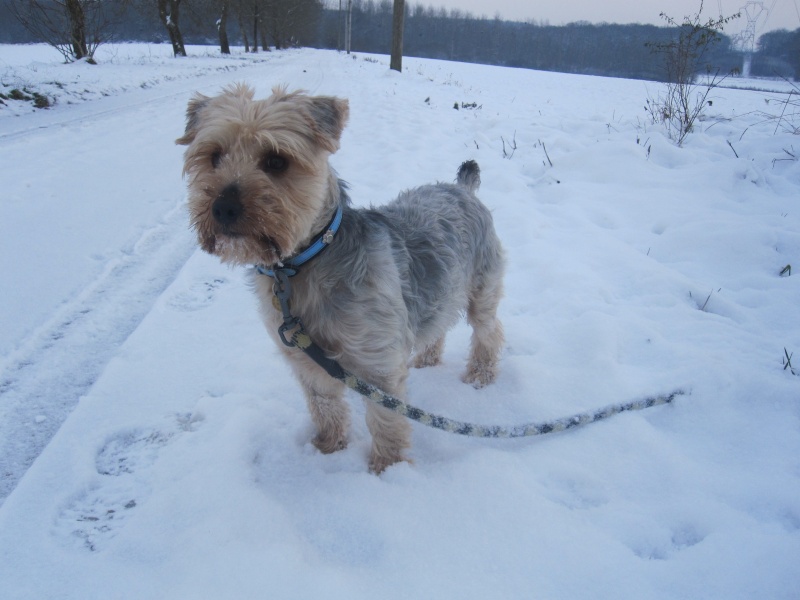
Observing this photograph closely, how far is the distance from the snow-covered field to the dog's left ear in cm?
187

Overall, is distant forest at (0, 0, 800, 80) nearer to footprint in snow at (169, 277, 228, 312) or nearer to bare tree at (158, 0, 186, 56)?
bare tree at (158, 0, 186, 56)

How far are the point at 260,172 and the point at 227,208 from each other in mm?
319

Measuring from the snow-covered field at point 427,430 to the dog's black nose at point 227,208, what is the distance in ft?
4.80

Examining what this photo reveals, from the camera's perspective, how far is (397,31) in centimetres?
2630

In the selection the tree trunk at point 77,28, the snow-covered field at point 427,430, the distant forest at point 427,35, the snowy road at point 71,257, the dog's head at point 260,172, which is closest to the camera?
the snow-covered field at point 427,430

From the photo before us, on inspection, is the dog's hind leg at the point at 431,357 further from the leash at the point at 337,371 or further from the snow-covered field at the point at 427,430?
the leash at the point at 337,371

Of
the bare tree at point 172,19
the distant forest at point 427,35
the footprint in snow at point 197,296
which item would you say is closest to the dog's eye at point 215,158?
the footprint in snow at point 197,296

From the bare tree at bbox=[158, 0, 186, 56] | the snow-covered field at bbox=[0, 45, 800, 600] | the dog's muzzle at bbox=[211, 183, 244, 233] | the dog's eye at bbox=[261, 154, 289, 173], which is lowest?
the snow-covered field at bbox=[0, 45, 800, 600]

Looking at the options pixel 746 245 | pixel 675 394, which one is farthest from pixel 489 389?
pixel 746 245

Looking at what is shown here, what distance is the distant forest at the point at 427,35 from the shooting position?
59625mm

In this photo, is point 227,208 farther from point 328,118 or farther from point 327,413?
point 327,413

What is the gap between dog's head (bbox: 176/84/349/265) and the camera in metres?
2.30

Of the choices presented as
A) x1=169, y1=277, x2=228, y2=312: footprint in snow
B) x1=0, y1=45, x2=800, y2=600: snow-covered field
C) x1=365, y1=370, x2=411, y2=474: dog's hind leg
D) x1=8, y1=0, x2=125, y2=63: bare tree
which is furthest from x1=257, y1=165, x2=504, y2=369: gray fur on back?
x1=8, y1=0, x2=125, y2=63: bare tree

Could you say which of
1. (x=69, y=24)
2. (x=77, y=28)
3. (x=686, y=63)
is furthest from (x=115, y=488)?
(x=69, y=24)
